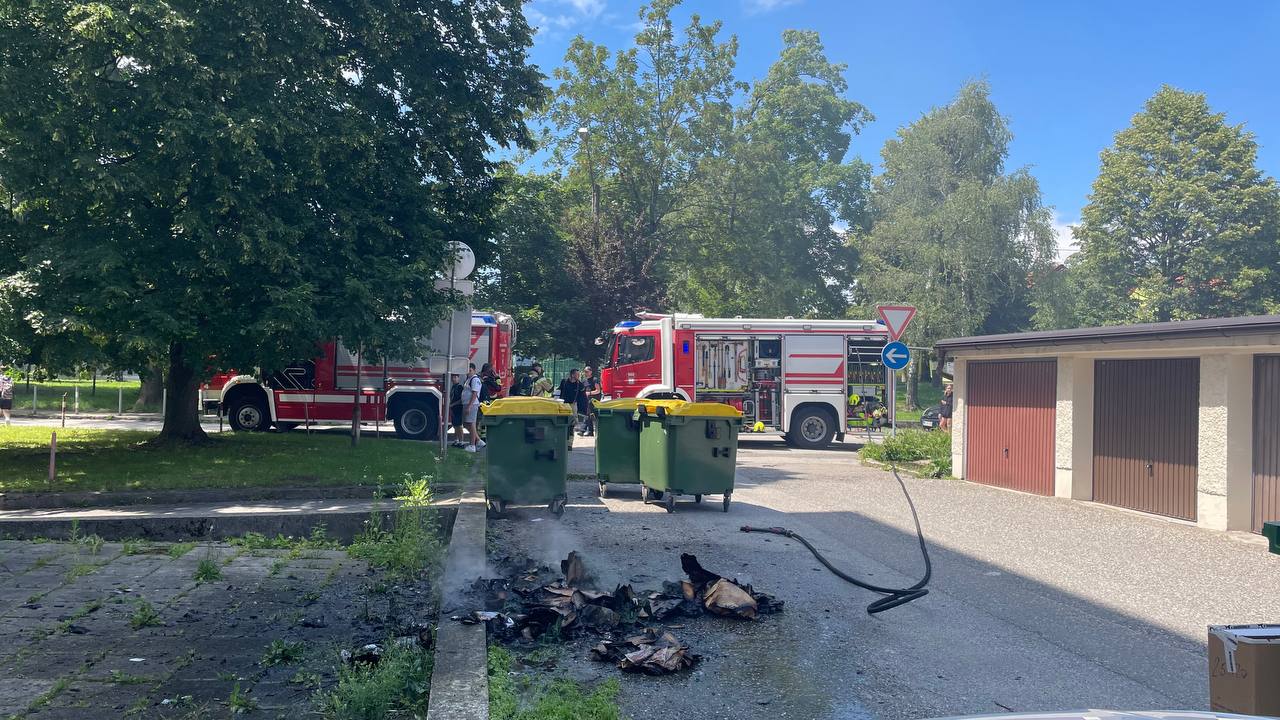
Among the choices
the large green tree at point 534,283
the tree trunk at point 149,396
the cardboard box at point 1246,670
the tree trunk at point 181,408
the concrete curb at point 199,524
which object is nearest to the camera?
the cardboard box at point 1246,670

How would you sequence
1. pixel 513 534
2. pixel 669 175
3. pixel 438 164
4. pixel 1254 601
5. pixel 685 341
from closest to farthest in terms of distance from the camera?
pixel 1254 601 < pixel 513 534 < pixel 438 164 < pixel 685 341 < pixel 669 175

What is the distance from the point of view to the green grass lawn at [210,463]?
1188 cm

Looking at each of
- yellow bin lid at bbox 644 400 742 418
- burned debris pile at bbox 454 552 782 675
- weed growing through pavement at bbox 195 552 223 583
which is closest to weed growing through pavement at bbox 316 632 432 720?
burned debris pile at bbox 454 552 782 675

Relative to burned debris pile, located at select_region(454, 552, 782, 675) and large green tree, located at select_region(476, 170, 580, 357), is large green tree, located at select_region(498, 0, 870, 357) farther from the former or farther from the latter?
burned debris pile, located at select_region(454, 552, 782, 675)

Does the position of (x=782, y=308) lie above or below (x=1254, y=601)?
above

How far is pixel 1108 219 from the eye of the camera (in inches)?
1720

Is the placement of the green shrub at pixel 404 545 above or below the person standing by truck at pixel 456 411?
below

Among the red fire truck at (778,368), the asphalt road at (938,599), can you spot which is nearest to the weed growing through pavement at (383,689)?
the asphalt road at (938,599)

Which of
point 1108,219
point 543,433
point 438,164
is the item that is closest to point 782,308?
point 1108,219

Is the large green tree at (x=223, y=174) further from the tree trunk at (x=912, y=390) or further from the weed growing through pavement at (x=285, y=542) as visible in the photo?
the tree trunk at (x=912, y=390)

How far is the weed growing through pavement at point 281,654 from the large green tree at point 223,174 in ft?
25.1

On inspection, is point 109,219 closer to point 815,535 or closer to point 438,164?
point 438,164

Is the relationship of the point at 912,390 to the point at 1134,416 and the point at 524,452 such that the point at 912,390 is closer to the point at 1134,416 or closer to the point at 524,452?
the point at 1134,416

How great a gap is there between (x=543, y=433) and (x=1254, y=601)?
7.14 m
